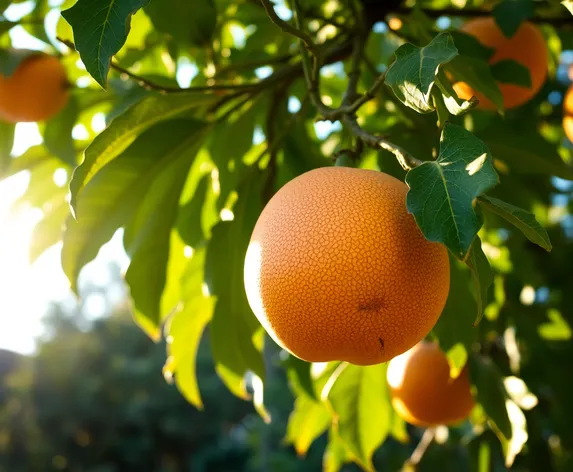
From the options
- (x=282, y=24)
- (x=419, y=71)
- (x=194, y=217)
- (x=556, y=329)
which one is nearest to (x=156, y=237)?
(x=194, y=217)

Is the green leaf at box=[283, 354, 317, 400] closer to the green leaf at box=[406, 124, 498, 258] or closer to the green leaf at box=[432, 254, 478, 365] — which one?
the green leaf at box=[432, 254, 478, 365]

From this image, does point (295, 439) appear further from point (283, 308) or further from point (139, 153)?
point (283, 308)

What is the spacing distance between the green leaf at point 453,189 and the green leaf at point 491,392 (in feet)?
2.54

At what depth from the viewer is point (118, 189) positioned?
41.9 inches

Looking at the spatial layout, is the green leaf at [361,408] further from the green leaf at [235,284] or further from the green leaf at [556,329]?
the green leaf at [556,329]

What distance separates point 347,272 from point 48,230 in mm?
1008

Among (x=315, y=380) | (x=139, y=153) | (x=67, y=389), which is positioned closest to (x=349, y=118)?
(x=139, y=153)

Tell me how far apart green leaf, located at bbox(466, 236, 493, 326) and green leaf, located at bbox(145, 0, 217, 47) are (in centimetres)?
82

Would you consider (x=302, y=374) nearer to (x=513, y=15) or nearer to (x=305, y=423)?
(x=305, y=423)

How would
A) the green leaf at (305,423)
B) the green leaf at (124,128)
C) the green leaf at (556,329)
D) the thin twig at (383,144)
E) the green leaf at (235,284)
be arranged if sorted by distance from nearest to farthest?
1. the thin twig at (383,144)
2. the green leaf at (124,128)
3. the green leaf at (235,284)
4. the green leaf at (305,423)
5. the green leaf at (556,329)

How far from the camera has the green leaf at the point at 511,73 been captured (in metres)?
1.08

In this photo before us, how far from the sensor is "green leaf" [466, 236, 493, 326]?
56cm

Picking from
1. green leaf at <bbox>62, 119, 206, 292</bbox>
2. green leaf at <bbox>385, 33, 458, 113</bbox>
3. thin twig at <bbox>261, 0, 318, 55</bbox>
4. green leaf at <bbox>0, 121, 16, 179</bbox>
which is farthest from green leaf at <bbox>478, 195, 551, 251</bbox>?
green leaf at <bbox>0, 121, 16, 179</bbox>

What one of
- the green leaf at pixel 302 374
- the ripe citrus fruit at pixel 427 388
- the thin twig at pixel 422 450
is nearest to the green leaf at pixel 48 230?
the green leaf at pixel 302 374
